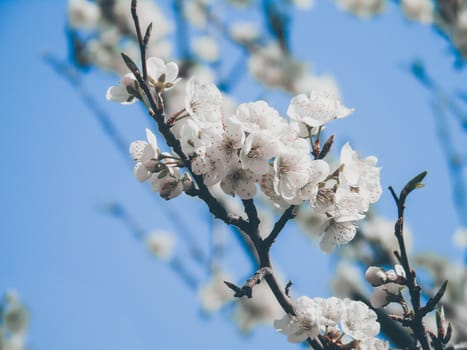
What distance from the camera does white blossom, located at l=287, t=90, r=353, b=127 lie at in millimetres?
1240

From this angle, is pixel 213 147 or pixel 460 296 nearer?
pixel 213 147

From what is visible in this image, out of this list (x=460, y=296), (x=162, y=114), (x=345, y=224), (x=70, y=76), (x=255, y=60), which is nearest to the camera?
(x=162, y=114)

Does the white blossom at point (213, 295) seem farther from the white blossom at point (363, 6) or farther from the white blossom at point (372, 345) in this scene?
the white blossom at point (372, 345)

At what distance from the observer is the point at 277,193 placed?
1089 millimetres

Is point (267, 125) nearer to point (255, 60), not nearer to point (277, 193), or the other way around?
point (277, 193)

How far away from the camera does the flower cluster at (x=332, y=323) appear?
3.58 feet

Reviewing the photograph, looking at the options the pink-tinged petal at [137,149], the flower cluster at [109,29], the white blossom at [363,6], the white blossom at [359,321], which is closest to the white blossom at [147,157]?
the pink-tinged petal at [137,149]


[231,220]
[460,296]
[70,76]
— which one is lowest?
[231,220]

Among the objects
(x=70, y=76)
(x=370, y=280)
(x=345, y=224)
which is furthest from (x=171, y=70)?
(x=70, y=76)

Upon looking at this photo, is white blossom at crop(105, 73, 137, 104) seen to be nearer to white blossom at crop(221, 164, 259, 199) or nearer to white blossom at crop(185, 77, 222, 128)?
white blossom at crop(185, 77, 222, 128)

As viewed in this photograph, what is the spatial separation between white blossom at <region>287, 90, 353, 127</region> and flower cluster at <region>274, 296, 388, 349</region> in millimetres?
472

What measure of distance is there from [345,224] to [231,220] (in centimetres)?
32

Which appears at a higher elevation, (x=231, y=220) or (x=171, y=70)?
(x=171, y=70)

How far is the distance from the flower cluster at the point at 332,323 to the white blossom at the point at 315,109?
472mm
